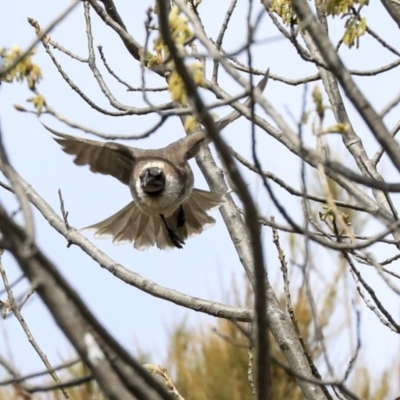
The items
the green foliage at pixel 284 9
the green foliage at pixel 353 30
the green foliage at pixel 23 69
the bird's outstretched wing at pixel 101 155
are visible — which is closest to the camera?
the green foliage at pixel 23 69

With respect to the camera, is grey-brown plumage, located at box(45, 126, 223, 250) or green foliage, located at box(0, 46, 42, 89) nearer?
green foliage, located at box(0, 46, 42, 89)

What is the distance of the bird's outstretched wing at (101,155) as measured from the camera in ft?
17.5

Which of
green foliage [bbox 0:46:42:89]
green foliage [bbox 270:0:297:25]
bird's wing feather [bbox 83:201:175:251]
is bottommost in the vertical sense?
green foliage [bbox 0:46:42:89]

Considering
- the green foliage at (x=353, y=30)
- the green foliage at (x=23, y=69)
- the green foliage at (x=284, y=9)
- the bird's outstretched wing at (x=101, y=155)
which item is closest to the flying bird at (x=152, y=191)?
the bird's outstretched wing at (x=101, y=155)

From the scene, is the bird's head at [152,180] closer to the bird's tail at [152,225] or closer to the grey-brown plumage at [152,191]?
the grey-brown plumage at [152,191]

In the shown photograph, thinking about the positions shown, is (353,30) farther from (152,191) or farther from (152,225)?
(152,225)

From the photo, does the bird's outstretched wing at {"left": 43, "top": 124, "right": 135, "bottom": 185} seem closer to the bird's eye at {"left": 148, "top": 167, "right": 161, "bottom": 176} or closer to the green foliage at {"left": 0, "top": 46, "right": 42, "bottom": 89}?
the bird's eye at {"left": 148, "top": 167, "right": 161, "bottom": 176}

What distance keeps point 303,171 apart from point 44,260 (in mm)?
825

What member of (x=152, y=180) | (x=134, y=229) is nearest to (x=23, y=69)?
(x=152, y=180)

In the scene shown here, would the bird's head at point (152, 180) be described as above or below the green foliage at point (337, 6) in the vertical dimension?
above

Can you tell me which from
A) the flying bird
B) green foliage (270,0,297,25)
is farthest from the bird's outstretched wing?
green foliage (270,0,297,25)

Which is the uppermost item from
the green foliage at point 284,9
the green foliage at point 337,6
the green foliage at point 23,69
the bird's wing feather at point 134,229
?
the bird's wing feather at point 134,229

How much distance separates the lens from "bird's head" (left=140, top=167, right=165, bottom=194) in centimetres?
534

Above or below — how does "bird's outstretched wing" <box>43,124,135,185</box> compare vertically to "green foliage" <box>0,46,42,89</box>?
above
